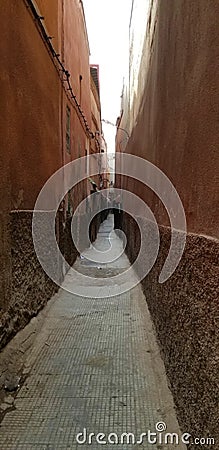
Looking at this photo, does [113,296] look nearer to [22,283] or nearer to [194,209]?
[22,283]

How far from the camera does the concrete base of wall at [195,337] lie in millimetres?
1580

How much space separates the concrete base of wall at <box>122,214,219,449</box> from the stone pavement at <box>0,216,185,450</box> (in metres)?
0.24

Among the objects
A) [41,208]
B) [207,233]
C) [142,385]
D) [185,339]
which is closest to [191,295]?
[185,339]

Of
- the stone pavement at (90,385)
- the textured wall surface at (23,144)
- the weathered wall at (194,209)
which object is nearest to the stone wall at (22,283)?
the textured wall surface at (23,144)

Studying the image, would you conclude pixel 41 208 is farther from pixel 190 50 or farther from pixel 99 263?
pixel 99 263

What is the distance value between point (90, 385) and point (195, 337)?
1.26 meters

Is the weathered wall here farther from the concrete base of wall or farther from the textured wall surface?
the textured wall surface

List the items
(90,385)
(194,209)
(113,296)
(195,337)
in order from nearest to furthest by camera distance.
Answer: (195,337), (194,209), (90,385), (113,296)

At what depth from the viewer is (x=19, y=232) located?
3434 mm

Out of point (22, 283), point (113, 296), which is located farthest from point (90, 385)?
point (113, 296)

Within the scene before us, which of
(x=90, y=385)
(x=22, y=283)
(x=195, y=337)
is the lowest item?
(x=90, y=385)

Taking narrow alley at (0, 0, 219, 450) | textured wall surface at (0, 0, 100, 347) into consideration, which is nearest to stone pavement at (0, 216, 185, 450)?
narrow alley at (0, 0, 219, 450)

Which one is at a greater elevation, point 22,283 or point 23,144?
point 23,144

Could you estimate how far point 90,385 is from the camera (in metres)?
2.84
